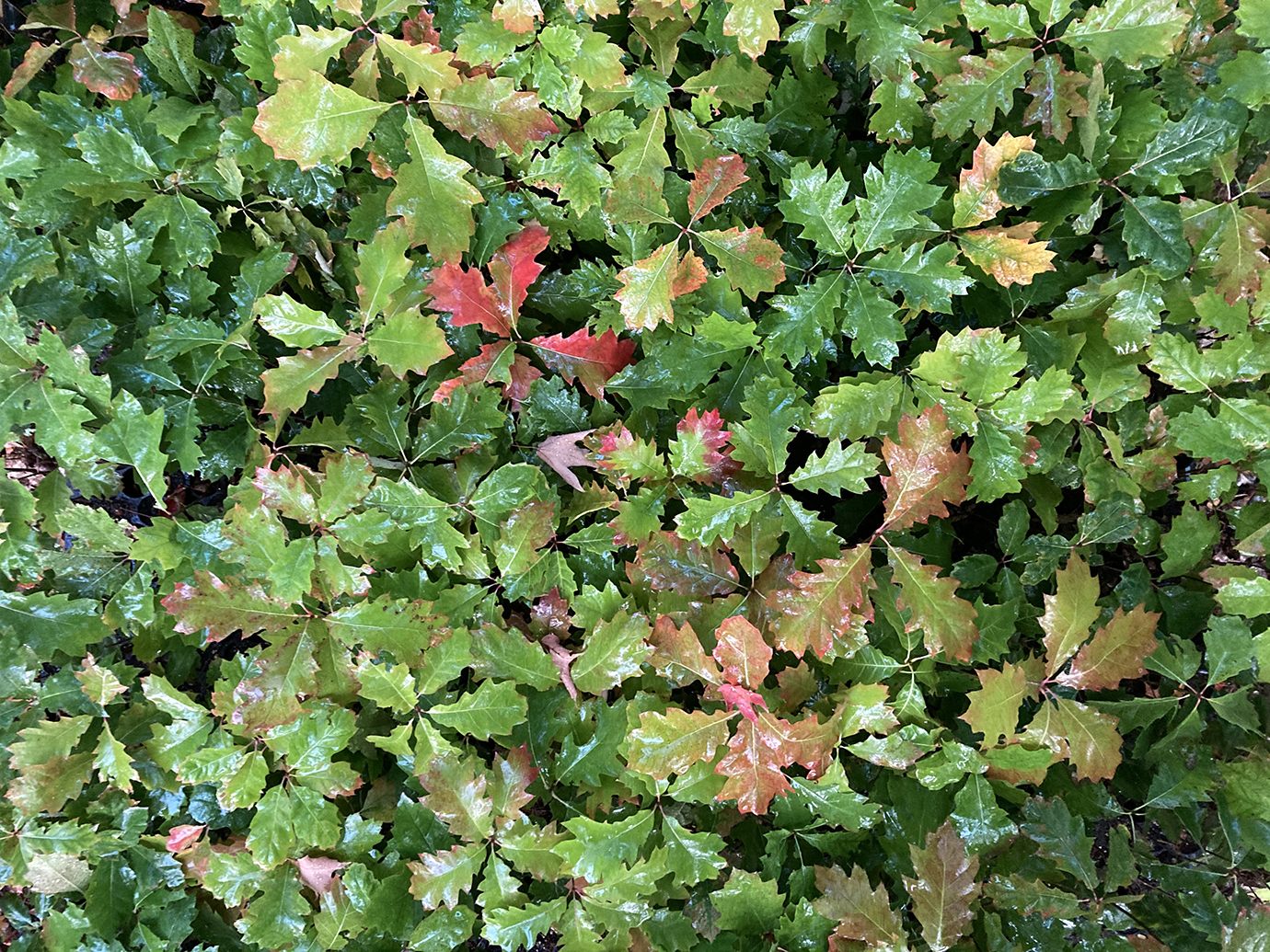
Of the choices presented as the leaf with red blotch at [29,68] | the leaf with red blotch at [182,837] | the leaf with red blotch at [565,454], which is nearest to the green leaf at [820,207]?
the leaf with red blotch at [565,454]

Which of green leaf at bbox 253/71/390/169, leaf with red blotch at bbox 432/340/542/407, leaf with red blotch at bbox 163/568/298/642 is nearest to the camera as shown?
green leaf at bbox 253/71/390/169

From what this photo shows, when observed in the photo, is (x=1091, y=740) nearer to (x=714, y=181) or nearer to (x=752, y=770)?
(x=752, y=770)

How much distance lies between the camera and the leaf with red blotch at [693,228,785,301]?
4.79ft

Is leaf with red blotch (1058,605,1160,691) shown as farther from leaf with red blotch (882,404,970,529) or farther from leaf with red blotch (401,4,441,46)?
leaf with red blotch (401,4,441,46)

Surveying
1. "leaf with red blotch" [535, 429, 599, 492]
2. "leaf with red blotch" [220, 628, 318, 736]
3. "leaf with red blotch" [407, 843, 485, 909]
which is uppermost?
"leaf with red blotch" [535, 429, 599, 492]

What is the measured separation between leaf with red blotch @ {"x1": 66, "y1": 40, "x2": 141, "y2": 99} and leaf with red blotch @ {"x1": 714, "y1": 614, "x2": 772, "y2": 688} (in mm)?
1586

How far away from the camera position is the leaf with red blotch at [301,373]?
141cm

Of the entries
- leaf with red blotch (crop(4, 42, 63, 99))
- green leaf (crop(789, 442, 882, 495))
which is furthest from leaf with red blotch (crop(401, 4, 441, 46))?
green leaf (crop(789, 442, 882, 495))

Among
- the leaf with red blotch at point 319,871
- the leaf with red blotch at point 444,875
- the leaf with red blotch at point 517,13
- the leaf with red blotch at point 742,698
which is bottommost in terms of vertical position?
the leaf with red blotch at point 319,871

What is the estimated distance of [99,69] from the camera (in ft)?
4.84

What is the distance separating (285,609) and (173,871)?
0.65 m

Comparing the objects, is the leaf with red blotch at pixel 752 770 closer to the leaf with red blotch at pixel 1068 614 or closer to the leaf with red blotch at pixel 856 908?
the leaf with red blotch at pixel 856 908

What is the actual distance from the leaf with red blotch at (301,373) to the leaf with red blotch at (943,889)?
1.46 m

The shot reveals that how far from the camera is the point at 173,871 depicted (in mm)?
1558
